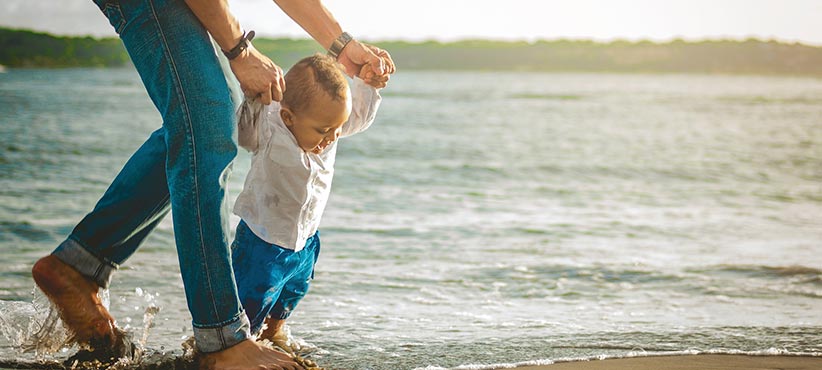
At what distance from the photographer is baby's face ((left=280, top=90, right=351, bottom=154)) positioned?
2.82m

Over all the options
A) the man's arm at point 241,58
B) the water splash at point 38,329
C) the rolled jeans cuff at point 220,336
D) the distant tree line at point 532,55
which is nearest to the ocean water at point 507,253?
the water splash at point 38,329

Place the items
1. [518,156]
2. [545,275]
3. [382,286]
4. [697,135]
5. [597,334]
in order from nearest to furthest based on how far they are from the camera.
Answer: [597,334], [382,286], [545,275], [518,156], [697,135]

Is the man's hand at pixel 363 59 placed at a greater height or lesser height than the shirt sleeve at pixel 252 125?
greater

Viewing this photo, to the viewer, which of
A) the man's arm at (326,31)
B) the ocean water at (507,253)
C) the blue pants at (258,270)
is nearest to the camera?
the man's arm at (326,31)

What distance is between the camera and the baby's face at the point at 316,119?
9.25 feet

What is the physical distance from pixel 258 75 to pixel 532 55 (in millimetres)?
85411

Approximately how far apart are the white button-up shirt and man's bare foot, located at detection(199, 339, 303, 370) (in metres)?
0.42

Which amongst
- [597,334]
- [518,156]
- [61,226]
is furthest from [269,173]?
[518,156]

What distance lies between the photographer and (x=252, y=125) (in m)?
2.80

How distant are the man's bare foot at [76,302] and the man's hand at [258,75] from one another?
0.90 meters

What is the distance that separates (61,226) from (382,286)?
313 centimetres

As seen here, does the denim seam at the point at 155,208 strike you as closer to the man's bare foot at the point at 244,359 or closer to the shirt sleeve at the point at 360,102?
the man's bare foot at the point at 244,359

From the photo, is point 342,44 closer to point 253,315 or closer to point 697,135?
point 253,315

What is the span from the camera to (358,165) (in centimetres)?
1190
